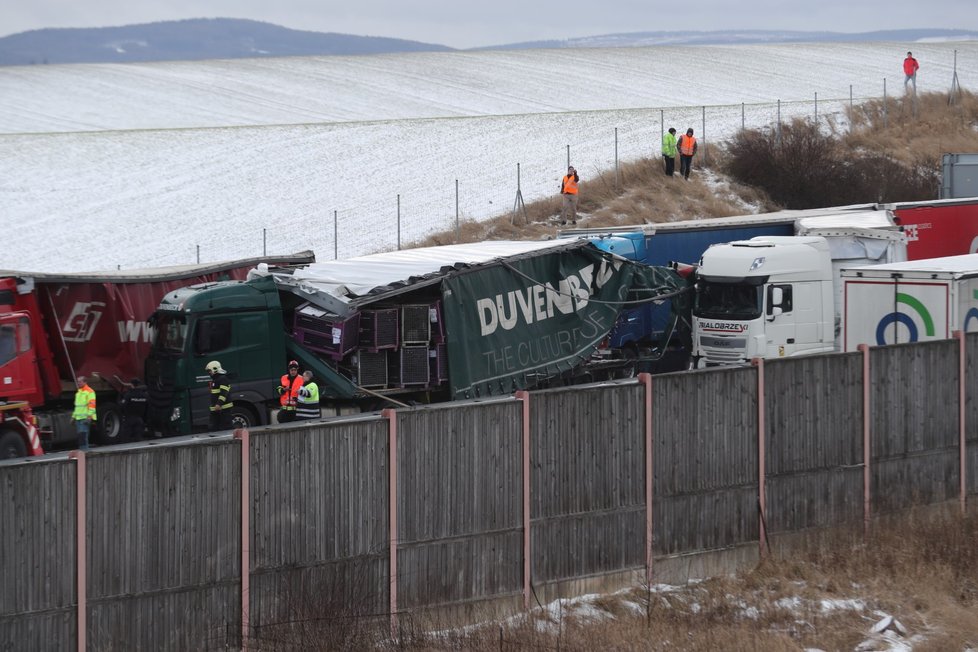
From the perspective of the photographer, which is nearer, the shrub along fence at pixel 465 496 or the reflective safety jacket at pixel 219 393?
the shrub along fence at pixel 465 496

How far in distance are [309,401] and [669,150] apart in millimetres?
28611

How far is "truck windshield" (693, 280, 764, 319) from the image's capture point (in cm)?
2412

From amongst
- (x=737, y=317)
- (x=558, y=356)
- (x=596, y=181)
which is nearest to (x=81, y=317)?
(x=558, y=356)

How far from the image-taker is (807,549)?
1480 cm

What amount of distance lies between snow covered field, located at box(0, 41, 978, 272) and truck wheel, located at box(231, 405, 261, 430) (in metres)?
19.1

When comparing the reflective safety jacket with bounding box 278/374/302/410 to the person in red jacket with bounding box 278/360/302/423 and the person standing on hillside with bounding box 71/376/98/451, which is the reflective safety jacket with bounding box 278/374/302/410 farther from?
the person standing on hillside with bounding box 71/376/98/451

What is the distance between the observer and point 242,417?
2138cm

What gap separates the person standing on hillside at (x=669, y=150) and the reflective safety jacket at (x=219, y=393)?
27.4 metres

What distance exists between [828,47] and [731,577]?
85.7 metres

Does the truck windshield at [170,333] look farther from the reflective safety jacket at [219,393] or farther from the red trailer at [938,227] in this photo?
the red trailer at [938,227]

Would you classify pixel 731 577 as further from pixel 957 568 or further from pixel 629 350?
pixel 629 350

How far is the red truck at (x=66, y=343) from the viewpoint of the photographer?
19594mm

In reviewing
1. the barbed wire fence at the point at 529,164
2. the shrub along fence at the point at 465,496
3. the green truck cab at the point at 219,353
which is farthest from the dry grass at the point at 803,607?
the barbed wire fence at the point at 529,164

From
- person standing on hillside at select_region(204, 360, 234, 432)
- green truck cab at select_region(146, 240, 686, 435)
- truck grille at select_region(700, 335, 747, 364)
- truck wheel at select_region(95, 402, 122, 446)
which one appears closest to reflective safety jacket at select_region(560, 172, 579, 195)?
truck grille at select_region(700, 335, 747, 364)
